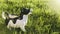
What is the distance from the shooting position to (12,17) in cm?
118

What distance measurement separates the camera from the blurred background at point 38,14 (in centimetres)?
115

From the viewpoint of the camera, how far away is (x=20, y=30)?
117cm

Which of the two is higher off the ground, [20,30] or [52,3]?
[52,3]

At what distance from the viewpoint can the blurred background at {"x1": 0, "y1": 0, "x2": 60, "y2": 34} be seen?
45.4 inches

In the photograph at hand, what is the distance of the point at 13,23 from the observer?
1.17 metres

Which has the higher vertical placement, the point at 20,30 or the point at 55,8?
the point at 55,8

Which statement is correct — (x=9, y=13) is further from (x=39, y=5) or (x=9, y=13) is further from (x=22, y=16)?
(x=39, y=5)

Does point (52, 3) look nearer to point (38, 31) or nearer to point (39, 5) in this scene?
point (39, 5)

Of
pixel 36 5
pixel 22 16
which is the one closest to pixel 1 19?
pixel 22 16

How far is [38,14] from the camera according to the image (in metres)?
1.18

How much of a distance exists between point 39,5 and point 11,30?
Answer: 10.2 inches

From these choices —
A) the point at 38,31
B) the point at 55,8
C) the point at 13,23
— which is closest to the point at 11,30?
the point at 13,23

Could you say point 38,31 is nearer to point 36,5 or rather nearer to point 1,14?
point 36,5

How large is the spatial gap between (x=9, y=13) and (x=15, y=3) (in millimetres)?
85
